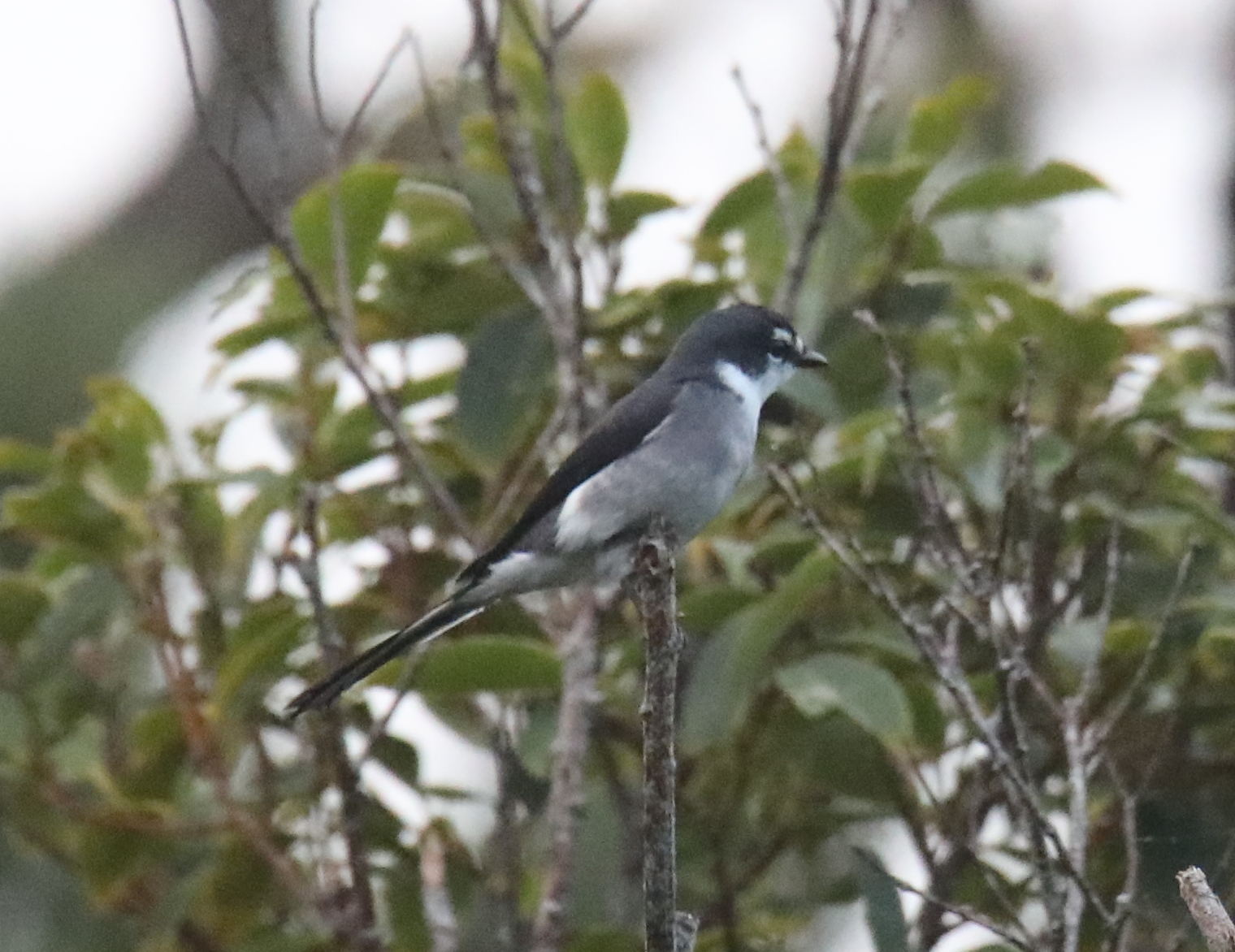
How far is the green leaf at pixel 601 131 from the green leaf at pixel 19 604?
127 centimetres

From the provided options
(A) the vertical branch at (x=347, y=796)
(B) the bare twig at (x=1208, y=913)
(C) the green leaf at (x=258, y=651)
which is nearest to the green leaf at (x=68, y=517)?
(C) the green leaf at (x=258, y=651)

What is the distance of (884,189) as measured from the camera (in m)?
3.67

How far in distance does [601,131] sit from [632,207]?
0.49ft

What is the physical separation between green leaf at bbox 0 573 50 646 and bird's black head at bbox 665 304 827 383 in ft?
4.08

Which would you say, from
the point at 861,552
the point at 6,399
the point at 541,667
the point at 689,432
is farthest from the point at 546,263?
the point at 6,399

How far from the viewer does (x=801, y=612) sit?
142 inches

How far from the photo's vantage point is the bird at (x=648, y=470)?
3574 millimetres

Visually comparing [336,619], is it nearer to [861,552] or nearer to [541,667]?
[541,667]

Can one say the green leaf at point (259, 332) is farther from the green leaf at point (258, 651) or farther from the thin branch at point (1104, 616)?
Result: the thin branch at point (1104, 616)

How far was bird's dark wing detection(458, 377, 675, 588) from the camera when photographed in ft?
11.5

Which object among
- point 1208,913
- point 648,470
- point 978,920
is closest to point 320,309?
point 648,470

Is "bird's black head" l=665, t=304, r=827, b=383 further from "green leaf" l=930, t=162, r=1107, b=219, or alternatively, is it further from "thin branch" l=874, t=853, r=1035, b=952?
"thin branch" l=874, t=853, r=1035, b=952

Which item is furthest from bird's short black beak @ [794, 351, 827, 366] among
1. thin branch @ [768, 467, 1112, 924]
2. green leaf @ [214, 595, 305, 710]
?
green leaf @ [214, 595, 305, 710]

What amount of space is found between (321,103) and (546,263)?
0.49 metres
